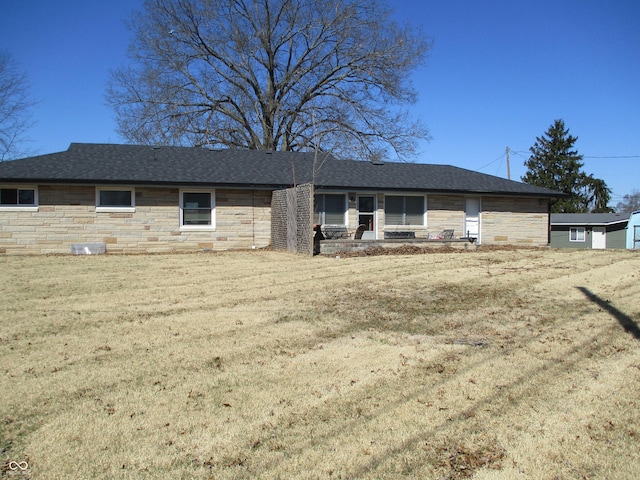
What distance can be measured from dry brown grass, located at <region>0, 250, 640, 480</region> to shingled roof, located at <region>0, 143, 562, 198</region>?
9479mm

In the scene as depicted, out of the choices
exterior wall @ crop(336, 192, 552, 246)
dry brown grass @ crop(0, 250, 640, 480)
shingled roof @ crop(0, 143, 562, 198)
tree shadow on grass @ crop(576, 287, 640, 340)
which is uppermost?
shingled roof @ crop(0, 143, 562, 198)

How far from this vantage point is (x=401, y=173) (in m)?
23.1

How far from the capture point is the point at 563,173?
54719mm

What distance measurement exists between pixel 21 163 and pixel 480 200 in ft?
56.7

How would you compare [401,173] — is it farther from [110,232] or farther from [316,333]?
[316,333]

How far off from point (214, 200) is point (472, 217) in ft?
34.8

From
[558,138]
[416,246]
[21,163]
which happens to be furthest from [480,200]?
[558,138]

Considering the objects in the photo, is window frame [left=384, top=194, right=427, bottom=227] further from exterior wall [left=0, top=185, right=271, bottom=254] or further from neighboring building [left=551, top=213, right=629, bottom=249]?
neighboring building [left=551, top=213, right=629, bottom=249]

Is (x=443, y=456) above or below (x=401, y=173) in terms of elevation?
below

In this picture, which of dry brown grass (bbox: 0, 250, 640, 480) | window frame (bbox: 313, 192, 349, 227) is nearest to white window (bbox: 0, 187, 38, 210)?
dry brown grass (bbox: 0, 250, 640, 480)

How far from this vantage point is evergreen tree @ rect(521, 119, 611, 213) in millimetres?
54719

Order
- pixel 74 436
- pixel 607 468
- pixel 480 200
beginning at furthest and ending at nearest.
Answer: pixel 480 200 < pixel 74 436 < pixel 607 468

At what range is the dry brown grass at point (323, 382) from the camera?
11.0 ft

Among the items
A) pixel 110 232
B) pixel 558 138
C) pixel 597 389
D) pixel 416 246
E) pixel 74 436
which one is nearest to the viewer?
pixel 74 436
